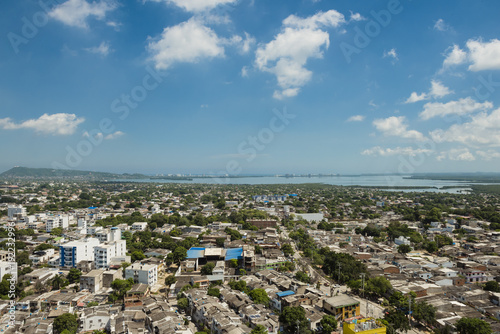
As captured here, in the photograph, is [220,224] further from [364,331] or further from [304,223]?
[364,331]

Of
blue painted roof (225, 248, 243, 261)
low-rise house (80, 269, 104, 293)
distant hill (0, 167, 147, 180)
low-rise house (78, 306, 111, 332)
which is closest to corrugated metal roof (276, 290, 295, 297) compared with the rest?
blue painted roof (225, 248, 243, 261)

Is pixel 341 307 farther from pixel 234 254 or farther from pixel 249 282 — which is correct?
pixel 234 254

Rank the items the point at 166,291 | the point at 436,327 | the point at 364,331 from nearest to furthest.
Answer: the point at 364,331 → the point at 436,327 → the point at 166,291

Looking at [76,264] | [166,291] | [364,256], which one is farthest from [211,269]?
[364,256]

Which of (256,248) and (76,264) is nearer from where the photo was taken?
(76,264)

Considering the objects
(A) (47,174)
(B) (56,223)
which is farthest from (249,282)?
(A) (47,174)

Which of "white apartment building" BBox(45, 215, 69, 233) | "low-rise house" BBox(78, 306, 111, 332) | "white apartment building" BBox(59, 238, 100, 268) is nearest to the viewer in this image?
"low-rise house" BBox(78, 306, 111, 332)

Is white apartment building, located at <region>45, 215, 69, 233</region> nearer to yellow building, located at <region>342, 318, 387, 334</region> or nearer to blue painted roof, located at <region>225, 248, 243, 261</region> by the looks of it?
blue painted roof, located at <region>225, 248, 243, 261</region>
